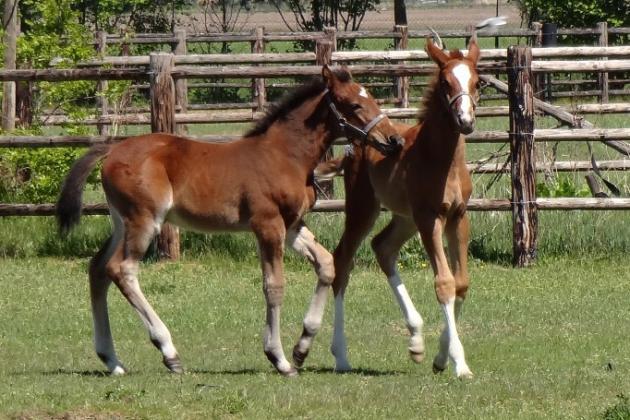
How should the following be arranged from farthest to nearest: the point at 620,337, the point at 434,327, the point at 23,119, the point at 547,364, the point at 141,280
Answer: the point at 23,119, the point at 141,280, the point at 434,327, the point at 620,337, the point at 547,364

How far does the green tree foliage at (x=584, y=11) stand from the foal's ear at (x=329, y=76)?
25598 millimetres

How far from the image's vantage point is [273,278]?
30.7 ft

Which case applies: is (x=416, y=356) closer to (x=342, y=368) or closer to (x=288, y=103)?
(x=342, y=368)

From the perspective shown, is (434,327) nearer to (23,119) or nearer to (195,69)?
(195,69)

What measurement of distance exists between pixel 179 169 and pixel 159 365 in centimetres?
153

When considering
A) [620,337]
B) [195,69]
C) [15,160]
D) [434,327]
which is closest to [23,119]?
[15,160]

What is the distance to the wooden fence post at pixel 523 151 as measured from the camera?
14086 millimetres

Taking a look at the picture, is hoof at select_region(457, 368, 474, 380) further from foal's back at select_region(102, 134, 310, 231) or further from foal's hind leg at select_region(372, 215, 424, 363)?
foal's back at select_region(102, 134, 310, 231)

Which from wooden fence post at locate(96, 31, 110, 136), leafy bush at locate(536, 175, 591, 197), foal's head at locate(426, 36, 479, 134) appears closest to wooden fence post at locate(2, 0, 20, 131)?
wooden fence post at locate(96, 31, 110, 136)

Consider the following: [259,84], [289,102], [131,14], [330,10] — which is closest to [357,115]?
[289,102]

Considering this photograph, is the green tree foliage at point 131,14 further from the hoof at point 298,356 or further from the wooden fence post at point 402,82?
the hoof at point 298,356

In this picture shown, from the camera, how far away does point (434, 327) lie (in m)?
11.6

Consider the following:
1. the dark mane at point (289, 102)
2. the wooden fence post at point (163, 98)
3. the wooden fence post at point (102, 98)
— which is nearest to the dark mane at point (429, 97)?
the dark mane at point (289, 102)

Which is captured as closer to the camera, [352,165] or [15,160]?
[352,165]
